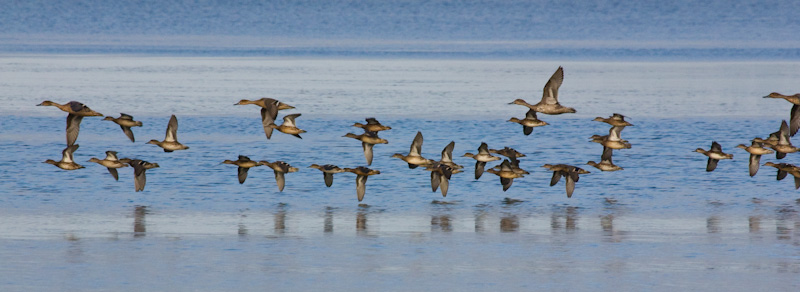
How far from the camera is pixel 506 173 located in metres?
17.1

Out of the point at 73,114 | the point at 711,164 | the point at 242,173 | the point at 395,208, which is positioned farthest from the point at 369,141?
the point at 711,164

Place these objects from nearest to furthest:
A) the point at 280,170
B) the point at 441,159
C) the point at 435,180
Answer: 1. the point at 435,180
2. the point at 280,170
3. the point at 441,159

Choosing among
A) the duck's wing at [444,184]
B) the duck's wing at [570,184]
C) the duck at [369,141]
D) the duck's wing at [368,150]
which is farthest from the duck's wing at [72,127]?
the duck's wing at [570,184]

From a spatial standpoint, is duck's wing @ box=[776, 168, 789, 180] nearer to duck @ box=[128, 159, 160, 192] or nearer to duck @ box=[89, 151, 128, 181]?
duck @ box=[128, 159, 160, 192]

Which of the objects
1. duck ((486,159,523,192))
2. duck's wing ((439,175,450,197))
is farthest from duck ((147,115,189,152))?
duck ((486,159,523,192))

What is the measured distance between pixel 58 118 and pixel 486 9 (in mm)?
105947

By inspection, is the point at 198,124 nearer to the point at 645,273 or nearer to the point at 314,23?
the point at 645,273

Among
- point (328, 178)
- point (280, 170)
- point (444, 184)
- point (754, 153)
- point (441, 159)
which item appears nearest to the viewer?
point (444, 184)

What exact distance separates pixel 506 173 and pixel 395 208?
1.95 metres

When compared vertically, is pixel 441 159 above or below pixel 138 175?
above

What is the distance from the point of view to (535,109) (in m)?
18.0

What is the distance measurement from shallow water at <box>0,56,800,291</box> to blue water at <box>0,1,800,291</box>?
1.8 inches

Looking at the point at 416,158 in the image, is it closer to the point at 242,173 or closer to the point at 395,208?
the point at 395,208

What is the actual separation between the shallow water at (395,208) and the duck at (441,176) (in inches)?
6.0
